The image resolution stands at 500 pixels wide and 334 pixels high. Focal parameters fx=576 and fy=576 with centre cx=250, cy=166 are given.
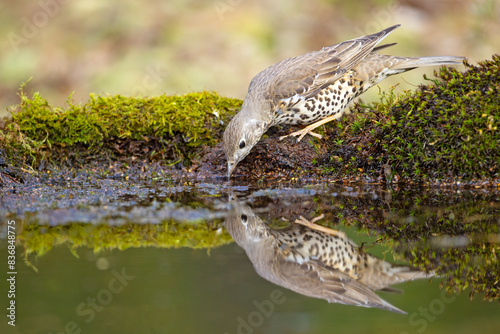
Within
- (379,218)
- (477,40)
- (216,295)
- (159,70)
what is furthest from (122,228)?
(477,40)

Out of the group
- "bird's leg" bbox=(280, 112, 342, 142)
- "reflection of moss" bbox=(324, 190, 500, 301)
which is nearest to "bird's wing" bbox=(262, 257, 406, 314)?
"reflection of moss" bbox=(324, 190, 500, 301)

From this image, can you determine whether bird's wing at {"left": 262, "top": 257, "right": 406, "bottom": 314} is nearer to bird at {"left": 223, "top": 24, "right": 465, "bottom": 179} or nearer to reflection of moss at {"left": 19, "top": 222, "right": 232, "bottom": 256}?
reflection of moss at {"left": 19, "top": 222, "right": 232, "bottom": 256}

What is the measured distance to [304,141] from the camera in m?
6.40

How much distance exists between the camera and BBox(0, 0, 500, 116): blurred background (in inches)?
439

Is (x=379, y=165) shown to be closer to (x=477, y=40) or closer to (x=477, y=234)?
(x=477, y=234)

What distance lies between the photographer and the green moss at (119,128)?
644 cm

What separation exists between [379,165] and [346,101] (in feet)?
3.42

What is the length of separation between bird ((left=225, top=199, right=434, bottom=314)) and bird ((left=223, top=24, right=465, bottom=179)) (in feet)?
5.69

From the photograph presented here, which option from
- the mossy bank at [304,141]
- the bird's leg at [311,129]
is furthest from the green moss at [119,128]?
the bird's leg at [311,129]

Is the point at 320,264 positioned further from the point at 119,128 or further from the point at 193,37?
the point at 193,37

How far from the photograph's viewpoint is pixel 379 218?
183 inches

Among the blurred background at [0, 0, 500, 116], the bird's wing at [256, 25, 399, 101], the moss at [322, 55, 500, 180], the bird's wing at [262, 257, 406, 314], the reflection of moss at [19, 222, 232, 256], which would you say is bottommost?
the bird's wing at [262, 257, 406, 314]

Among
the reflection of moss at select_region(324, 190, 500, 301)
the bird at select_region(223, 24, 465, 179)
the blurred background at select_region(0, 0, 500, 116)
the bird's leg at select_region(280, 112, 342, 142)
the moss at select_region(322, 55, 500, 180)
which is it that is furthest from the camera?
the blurred background at select_region(0, 0, 500, 116)

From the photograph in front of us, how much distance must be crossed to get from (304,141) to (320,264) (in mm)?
2701
